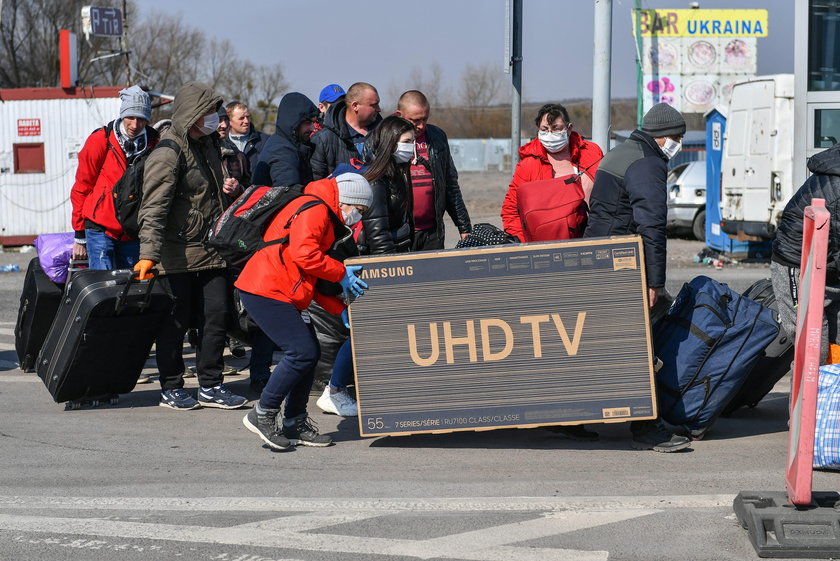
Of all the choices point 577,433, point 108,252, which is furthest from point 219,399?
point 577,433

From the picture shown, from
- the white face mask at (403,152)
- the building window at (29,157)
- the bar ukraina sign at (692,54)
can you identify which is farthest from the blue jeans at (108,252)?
the bar ukraina sign at (692,54)

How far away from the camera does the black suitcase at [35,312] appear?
8.11 meters

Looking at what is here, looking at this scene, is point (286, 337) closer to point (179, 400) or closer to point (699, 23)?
point (179, 400)

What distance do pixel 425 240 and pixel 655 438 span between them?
2.08 meters

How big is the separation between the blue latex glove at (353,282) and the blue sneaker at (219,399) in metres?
1.75

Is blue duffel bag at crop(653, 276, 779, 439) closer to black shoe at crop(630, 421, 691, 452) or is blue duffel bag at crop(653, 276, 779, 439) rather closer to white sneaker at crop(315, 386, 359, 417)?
black shoe at crop(630, 421, 691, 452)

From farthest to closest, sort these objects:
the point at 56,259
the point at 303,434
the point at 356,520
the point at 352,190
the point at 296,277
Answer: the point at 56,259, the point at 303,434, the point at 296,277, the point at 352,190, the point at 356,520

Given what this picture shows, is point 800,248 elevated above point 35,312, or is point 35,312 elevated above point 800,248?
point 800,248

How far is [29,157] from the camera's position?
800 inches

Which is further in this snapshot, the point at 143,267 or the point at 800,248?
the point at 143,267

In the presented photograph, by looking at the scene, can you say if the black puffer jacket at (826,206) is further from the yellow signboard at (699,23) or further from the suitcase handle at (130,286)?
the yellow signboard at (699,23)

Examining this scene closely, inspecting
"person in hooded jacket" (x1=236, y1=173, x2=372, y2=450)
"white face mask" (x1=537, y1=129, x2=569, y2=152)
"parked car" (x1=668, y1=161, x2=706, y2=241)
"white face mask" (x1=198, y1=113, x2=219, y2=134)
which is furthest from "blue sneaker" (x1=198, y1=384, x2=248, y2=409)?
"parked car" (x1=668, y1=161, x2=706, y2=241)

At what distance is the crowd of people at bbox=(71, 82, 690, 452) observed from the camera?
5977 millimetres

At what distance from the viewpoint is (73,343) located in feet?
22.4
